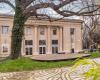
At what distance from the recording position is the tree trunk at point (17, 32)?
14.7 meters

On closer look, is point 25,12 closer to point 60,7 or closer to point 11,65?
point 60,7

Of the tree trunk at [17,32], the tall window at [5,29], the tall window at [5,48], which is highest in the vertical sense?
the tall window at [5,29]

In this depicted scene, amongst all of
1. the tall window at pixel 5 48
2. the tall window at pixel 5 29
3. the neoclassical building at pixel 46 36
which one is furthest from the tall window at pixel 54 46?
the tall window at pixel 5 29

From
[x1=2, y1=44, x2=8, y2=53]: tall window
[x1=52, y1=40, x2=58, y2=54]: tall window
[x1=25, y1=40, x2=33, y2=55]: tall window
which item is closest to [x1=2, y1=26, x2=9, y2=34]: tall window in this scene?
[x1=2, y1=44, x2=8, y2=53]: tall window

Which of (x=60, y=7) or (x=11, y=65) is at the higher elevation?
(x=60, y=7)

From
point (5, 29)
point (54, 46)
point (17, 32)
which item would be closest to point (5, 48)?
point (5, 29)

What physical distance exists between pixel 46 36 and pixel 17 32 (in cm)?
4479

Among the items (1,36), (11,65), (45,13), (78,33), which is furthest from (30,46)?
(11,65)

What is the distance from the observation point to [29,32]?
192 ft

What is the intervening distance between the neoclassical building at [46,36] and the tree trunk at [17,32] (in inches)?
1540

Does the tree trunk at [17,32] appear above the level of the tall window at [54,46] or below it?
above

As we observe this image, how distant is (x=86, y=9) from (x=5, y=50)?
40.3 m

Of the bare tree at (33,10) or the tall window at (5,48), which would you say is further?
the tall window at (5,48)

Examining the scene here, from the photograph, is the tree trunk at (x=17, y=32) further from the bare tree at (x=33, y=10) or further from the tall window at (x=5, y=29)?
the tall window at (x=5, y=29)
